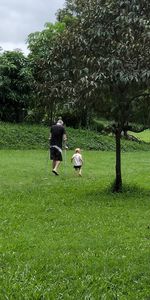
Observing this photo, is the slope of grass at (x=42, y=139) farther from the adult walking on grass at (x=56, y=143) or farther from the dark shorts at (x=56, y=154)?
the dark shorts at (x=56, y=154)

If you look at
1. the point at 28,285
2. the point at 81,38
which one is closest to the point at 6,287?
the point at 28,285

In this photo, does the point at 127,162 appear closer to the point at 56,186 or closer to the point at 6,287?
the point at 56,186

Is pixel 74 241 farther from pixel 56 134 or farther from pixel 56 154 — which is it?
pixel 56 134

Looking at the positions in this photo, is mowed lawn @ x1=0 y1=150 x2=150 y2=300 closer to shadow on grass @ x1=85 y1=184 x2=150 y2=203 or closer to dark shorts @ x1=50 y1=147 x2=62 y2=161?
shadow on grass @ x1=85 y1=184 x2=150 y2=203

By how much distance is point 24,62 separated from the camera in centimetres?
2805

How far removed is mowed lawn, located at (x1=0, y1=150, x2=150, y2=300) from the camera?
517 cm

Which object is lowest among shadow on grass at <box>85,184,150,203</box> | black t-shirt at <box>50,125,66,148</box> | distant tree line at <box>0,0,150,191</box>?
shadow on grass at <box>85,184,150,203</box>

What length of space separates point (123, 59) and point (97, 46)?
0.85 m

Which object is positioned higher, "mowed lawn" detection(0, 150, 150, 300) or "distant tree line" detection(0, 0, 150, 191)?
"distant tree line" detection(0, 0, 150, 191)

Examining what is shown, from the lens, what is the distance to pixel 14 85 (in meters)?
27.7

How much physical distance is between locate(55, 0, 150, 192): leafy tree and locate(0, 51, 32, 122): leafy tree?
16.0 m

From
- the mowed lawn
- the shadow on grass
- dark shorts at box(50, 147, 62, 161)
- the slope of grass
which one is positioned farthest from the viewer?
the slope of grass

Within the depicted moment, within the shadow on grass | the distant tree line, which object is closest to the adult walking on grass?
the shadow on grass

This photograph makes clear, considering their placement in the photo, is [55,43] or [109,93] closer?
[109,93]
